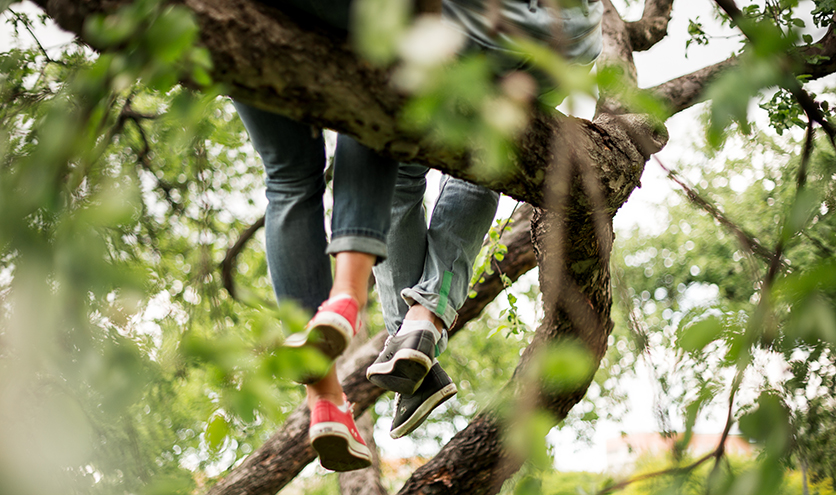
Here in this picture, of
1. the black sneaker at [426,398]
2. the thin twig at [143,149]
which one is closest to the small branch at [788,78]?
the black sneaker at [426,398]

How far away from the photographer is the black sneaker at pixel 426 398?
1.83 m

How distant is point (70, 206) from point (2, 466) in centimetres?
34

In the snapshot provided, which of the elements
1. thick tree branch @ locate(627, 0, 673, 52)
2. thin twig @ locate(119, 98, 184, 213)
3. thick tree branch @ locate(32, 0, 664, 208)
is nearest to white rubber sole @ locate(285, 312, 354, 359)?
thick tree branch @ locate(32, 0, 664, 208)

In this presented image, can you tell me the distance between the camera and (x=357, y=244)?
→ 118 centimetres

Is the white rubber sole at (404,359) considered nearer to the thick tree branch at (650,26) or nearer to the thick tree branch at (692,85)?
the thick tree branch at (692,85)

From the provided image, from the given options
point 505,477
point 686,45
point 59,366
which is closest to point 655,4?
point 686,45

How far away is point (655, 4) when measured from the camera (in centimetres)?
373

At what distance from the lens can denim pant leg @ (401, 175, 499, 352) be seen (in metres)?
1.74

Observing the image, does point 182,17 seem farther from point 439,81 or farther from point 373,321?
point 373,321

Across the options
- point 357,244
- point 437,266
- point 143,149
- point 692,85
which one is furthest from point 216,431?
point 692,85

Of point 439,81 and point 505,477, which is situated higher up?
point 439,81

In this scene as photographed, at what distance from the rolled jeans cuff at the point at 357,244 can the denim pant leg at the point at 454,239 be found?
1.74 ft

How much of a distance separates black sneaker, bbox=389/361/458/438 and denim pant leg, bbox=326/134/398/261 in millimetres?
750

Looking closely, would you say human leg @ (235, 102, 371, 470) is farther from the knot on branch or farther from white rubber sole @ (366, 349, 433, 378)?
the knot on branch
